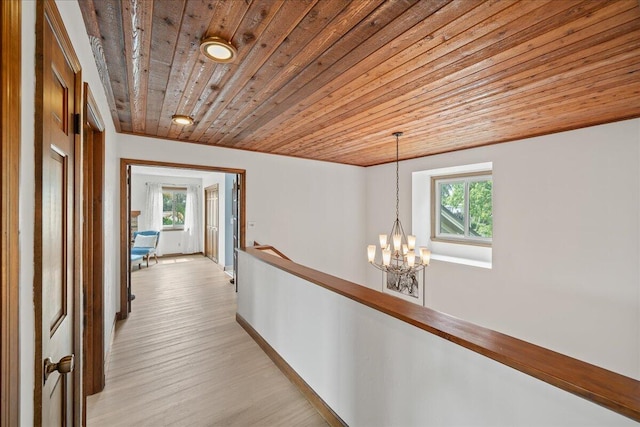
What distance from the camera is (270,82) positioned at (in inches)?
78.3

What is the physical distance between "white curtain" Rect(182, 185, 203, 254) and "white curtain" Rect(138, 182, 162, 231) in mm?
695

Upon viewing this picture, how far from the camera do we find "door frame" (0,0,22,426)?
568 mm

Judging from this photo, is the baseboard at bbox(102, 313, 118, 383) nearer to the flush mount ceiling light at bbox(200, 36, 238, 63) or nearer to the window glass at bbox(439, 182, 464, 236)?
the flush mount ceiling light at bbox(200, 36, 238, 63)

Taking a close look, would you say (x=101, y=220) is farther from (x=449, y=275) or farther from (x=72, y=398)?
(x=449, y=275)

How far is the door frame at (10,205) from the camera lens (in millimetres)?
568

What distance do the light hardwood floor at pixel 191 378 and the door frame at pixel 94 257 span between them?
7.3 inches

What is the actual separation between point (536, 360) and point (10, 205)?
147 centimetres

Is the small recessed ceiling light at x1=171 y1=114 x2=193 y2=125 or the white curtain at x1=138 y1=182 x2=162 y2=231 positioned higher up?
the small recessed ceiling light at x1=171 y1=114 x2=193 y2=125

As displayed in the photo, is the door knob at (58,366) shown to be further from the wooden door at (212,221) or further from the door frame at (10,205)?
the wooden door at (212,221)

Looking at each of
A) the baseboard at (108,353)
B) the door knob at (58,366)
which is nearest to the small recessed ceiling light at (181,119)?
the baseboard at (108,353)

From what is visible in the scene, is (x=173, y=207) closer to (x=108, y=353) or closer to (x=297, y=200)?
(x=297, y=200)

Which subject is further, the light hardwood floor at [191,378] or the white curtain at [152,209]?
the white curtain at [152,209]

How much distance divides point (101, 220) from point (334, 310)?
1.83 m

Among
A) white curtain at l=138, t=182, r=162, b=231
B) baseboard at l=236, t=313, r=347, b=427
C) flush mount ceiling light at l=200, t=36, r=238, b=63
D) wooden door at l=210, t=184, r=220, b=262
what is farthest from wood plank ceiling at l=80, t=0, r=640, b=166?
white curtain at l=138, t=182, r=162, b=231
